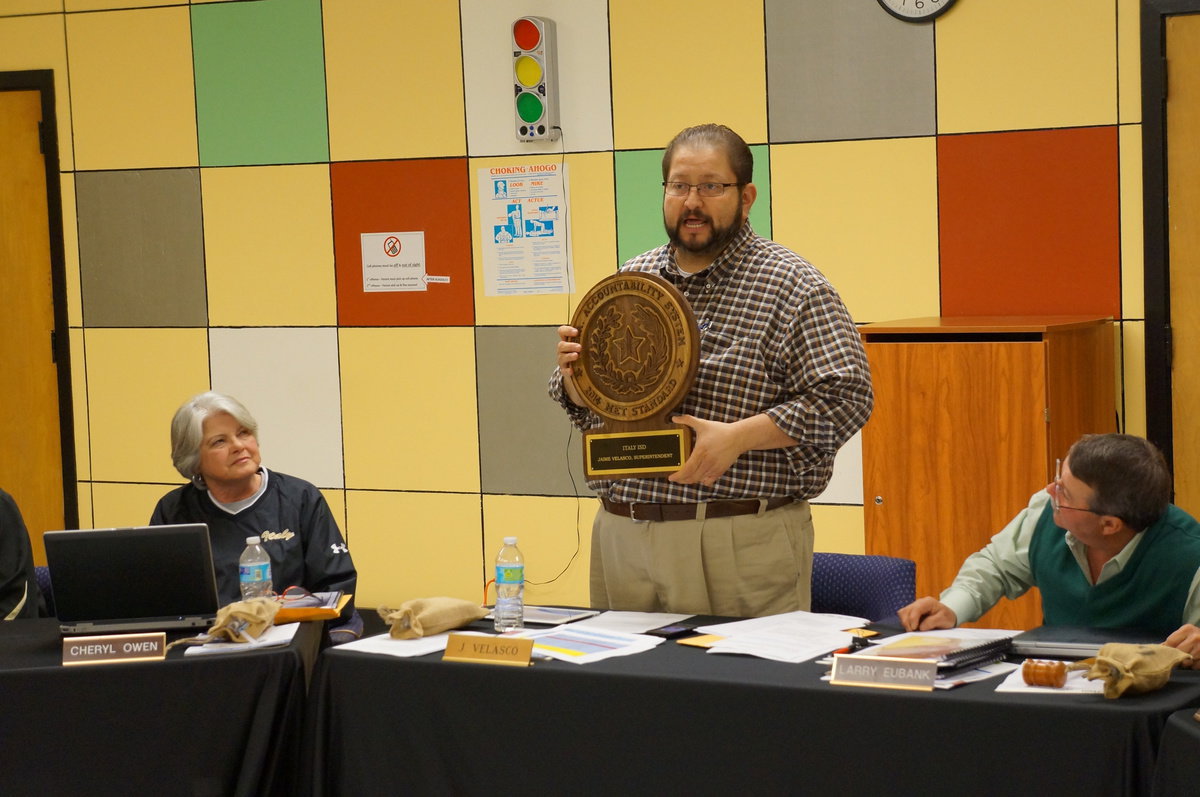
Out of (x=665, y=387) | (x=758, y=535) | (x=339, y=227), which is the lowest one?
(x=758, y=535)

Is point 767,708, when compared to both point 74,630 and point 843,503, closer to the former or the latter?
point 74,630

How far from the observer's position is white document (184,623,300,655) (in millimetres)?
2531

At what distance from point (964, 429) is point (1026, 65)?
4.44 feet

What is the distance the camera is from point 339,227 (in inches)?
212

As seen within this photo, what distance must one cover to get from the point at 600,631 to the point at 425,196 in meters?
3.04

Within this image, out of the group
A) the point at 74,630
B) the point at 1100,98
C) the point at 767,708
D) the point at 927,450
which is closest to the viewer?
the point at 767,708

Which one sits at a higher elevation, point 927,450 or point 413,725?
point 927,450

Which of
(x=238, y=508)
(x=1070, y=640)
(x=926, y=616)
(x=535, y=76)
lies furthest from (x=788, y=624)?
(x=535, y=76)

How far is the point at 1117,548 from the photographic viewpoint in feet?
8.20

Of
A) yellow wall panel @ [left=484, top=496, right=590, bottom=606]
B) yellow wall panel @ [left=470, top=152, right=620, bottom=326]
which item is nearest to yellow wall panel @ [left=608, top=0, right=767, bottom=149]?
yellow wall panel @ [left=470, top=152, right=620, bottom=326]

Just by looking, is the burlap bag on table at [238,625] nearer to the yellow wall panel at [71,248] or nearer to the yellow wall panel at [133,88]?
the yellow wall panel at [133,88]

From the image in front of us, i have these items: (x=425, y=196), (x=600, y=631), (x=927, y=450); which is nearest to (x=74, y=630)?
(x=600, y=631)

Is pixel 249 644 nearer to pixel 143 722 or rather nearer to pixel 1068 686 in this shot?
pixel 143 722

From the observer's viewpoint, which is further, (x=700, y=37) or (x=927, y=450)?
(x=700, y=37)
